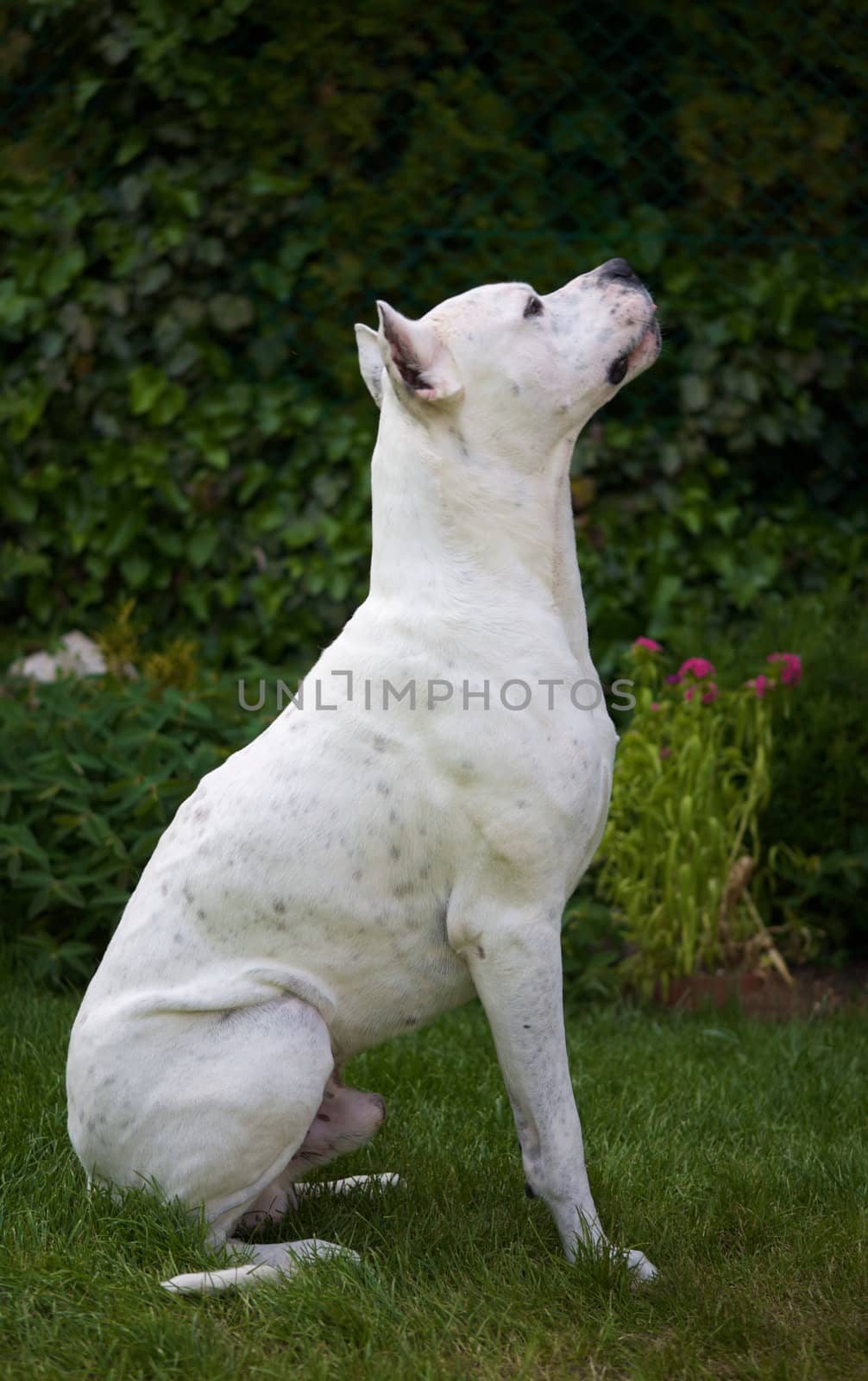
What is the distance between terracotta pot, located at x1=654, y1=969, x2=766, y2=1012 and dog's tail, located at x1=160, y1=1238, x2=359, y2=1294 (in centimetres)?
206

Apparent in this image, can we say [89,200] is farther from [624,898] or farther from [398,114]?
[624,898]

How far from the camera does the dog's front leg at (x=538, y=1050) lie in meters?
2.78

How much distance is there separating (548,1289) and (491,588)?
4.11 feet

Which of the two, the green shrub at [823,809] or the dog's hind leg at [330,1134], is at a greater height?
the dog's hind leg at [330,1134]

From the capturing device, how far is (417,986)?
286cm

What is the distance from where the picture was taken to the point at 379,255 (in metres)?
6.34

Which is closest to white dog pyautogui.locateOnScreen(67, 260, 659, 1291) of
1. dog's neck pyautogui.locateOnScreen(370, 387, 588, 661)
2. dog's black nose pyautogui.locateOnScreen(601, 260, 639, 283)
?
dog's neck pyautogui.locateOnScreen(370, 387, 588, 661)

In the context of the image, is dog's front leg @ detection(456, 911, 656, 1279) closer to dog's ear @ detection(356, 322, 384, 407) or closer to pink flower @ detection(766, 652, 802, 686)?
dog's ear @ detection(356, 322, 384, 407)

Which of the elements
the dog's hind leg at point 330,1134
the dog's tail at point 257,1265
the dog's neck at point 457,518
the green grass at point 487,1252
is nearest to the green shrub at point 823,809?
the green grass at point 487,1252

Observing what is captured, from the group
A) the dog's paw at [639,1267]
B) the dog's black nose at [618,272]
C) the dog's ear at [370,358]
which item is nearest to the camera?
the dog's paw at [639,1267]

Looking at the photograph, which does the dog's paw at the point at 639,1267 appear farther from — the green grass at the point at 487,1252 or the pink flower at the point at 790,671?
the pink flower at the point at 790,671

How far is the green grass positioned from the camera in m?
2.58

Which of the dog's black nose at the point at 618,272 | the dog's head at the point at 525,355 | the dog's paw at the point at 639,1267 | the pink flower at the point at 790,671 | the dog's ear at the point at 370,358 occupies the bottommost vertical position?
the pink flower at the point at 790,671

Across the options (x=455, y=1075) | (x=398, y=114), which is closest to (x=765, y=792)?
(x=455, y=1075)
